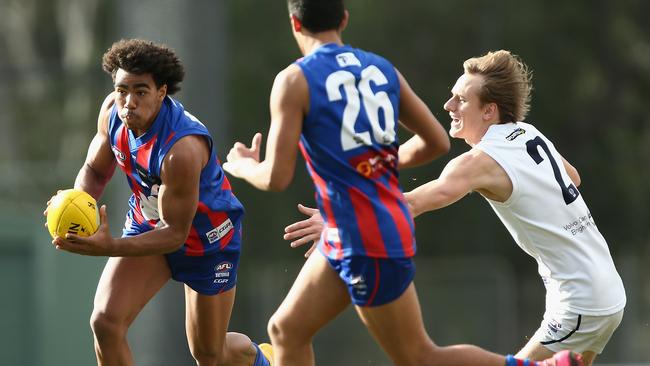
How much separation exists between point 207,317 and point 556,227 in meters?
2.02

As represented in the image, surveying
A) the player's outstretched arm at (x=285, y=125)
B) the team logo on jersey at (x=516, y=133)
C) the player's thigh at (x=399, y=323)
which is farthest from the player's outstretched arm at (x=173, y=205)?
the team logo on jersey at (x=516, y=133)

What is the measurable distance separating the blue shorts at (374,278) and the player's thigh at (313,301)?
3.6 inches

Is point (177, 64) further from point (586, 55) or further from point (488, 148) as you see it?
point (586, 55)

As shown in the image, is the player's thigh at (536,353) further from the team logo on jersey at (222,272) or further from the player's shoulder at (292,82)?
the player's shoulder at (292,82)

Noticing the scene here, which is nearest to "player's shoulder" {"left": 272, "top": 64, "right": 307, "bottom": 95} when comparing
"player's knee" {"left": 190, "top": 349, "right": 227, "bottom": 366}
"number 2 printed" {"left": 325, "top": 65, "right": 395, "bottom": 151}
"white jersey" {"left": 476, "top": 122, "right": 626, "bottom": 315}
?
"number 2 printed" {"left": 325, "top": 65, "right": 395, "bottom": 151}

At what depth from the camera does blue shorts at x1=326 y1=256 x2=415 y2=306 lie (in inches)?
220

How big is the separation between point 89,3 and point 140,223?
2025cm

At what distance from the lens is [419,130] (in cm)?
589

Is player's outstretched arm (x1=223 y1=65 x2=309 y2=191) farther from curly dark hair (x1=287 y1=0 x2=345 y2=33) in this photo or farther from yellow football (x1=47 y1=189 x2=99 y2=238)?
yellow football (x1=47 y1=189 x2=99 y2=238)

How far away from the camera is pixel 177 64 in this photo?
657 cm

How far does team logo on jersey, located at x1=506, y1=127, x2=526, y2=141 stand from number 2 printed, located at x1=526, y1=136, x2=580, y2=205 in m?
0.07

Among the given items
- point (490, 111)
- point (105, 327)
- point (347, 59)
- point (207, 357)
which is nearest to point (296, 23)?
point (347, 59)

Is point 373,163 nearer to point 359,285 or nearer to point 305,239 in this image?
point 359,285

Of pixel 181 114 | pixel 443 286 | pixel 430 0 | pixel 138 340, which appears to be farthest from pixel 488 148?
pixel 430 0
